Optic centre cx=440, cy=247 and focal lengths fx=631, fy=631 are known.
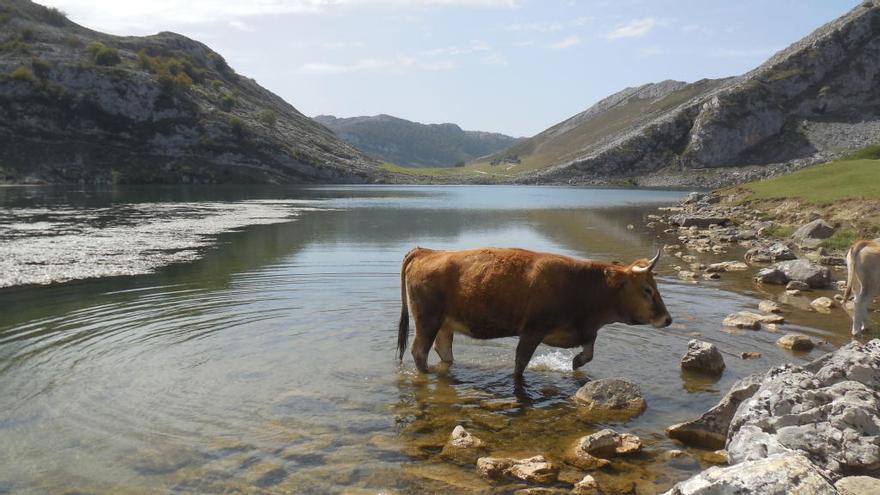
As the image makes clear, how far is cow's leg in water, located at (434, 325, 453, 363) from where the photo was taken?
13359 mm

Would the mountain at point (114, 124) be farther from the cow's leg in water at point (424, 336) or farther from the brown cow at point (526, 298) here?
the brown cow at point (526, 298)

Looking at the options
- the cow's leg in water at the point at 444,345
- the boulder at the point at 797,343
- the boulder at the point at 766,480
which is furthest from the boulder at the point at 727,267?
the boulder at the point at 766,480

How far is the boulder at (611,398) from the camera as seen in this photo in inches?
421

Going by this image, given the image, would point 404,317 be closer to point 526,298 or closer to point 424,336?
point 424,336

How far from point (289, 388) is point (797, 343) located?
1125 cm

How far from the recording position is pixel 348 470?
838 centimetres

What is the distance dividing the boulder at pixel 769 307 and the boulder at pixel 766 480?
46.0 feet

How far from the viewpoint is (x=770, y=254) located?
1134 inches

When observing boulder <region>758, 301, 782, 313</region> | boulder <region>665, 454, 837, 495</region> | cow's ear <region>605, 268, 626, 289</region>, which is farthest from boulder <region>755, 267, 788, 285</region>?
boulder <region>665, 454, 837, 495</region>

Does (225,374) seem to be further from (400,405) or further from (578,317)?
(578,317)

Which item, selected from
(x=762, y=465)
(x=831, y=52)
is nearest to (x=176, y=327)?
(x=762, y=465)

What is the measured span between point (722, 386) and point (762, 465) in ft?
22.0

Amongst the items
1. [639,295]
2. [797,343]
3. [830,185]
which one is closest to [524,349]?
[639,295]

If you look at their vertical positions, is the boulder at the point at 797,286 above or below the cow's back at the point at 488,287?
below
